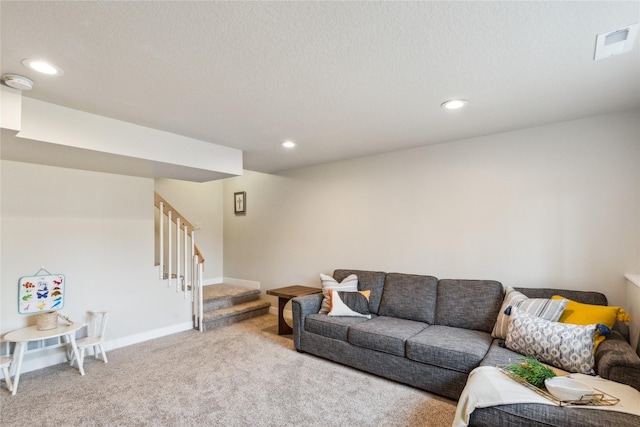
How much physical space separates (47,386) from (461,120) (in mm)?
4293

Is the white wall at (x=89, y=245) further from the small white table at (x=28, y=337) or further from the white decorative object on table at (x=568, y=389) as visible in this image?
the white decorative object on table at (x=568, y=389)

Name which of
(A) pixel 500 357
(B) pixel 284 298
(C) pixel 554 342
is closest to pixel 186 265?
(B) pixel 284 298

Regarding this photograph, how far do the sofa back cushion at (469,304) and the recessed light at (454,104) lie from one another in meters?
1.70

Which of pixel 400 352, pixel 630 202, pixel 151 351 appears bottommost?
pixel 151 351

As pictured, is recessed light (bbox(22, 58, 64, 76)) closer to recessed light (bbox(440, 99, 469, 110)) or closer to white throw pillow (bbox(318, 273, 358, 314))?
recessed light (bbox(440, 99, 469, 110))

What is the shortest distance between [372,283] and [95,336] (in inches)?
119

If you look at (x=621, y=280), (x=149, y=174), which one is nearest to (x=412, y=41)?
(x=621, y=280)

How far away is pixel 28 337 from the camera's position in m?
2.83

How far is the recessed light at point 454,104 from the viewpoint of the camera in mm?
2434

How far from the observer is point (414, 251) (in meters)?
3.73

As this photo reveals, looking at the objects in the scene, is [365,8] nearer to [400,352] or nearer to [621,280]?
[400,352]

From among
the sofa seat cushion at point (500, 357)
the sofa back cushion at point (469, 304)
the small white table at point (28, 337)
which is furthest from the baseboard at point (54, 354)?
the sofa seat cushion at point (500, 357)

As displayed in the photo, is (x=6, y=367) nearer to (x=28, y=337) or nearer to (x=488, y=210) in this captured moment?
(x=28, y=337)

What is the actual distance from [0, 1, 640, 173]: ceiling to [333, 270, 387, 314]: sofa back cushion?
174 centimetres
